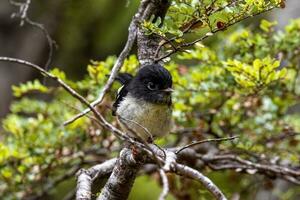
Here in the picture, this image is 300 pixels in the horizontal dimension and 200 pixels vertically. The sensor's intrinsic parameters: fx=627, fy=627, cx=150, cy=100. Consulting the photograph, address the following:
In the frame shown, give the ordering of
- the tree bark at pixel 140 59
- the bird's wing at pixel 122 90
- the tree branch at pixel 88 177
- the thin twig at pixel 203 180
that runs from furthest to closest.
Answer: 1. the bird's wing at pixel 122 90
2. the tree bark at pixel 140 59
3. the tree branch at pixel 88 177
4. the thin twig at pixel 203 180

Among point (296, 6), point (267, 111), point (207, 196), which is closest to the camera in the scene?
point (207, 196)

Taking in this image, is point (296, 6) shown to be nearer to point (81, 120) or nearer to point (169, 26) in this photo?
point (81, 120)

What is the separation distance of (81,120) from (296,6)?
2905 millimetres

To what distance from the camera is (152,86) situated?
3.29 metres

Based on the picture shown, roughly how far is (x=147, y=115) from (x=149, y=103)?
2.7 inches

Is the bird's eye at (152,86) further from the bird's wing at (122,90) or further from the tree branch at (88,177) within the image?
the tree branch at (88,177)

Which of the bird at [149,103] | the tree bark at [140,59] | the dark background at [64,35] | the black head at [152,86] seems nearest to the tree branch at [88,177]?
the tree bark at [140,59]

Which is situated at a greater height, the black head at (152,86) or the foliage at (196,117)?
the foliage at (196,117)

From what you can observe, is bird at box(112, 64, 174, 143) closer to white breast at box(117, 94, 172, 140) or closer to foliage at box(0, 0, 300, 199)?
white breast at box(117, 94, 172, 140)

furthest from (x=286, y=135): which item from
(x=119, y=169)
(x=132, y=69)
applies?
(x=119, y=169)

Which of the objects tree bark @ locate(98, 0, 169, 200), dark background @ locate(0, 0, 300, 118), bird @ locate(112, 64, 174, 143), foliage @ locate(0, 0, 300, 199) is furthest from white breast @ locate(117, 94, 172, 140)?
dark background @ locate(0, 0, 300, 118)

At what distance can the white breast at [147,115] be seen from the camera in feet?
10.5

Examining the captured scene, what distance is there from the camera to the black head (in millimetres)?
3207

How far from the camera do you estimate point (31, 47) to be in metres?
6.99
